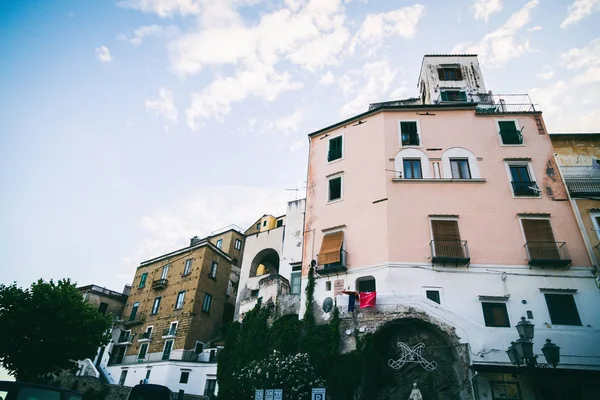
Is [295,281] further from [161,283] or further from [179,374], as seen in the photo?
[161,283]

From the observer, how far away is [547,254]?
19.4m

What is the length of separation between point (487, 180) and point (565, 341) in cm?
946

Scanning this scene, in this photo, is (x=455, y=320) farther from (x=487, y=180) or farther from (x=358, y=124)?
(x=358, y=124)

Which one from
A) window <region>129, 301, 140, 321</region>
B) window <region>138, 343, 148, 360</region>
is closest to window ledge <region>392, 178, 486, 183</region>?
window <region>138, 343, 148, 360</region>

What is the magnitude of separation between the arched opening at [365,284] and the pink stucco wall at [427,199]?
83cm

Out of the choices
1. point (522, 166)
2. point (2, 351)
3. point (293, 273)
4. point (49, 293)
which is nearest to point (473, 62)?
point (522, 166)

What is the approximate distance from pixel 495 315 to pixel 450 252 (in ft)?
12.2

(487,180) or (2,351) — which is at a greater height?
(487,180)

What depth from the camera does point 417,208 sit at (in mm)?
21703

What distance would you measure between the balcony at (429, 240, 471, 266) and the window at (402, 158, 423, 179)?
4833mm

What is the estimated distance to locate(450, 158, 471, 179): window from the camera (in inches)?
899

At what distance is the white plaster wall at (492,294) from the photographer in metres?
16.7

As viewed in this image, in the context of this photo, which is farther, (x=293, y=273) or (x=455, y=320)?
(x=293, y=273)

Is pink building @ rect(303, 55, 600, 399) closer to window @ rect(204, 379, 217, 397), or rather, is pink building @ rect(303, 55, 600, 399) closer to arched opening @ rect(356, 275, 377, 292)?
arched opening @ rect(356, 275, 377, 292)
